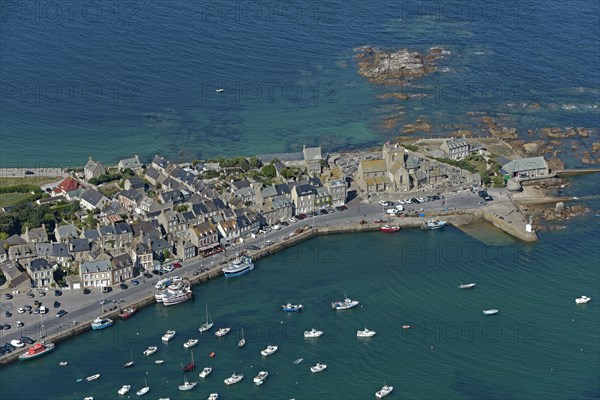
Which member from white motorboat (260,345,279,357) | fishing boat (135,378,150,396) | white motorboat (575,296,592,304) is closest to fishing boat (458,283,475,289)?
white motorboat (575,296,592,304)

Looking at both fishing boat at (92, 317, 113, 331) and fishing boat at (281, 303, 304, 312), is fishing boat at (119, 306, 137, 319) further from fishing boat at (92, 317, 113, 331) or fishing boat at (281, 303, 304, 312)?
fishing boat at (281, 303, 304, 312)

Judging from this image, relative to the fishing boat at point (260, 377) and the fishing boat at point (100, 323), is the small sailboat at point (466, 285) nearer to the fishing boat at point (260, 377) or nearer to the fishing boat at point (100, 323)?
the fishing boat at point (260, 377)

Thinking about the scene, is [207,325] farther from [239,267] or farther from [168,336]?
[239,267]

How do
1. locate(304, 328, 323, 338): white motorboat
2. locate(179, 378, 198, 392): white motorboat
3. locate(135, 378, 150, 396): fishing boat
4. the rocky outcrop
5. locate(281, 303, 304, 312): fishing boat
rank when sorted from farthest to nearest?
the rocky outcrop < locate(281, 303, 304, 312): fishing boat < locate(304, 328, 323, 338): white motorboat < locate(179, 378, 198, 392): white motorboat < locate(135, 378, 150, 396): fishing boat

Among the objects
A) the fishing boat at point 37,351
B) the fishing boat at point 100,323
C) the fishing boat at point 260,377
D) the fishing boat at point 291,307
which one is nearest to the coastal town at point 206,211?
the fishing boat at point 100,323

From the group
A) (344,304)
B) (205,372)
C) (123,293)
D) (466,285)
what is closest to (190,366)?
(205,372)

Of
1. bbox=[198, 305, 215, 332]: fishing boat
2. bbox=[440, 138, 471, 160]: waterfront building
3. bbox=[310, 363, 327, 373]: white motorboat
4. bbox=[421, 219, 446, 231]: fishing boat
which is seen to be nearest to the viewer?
bbox=[310, 363, 327, 373]: white motorboat
